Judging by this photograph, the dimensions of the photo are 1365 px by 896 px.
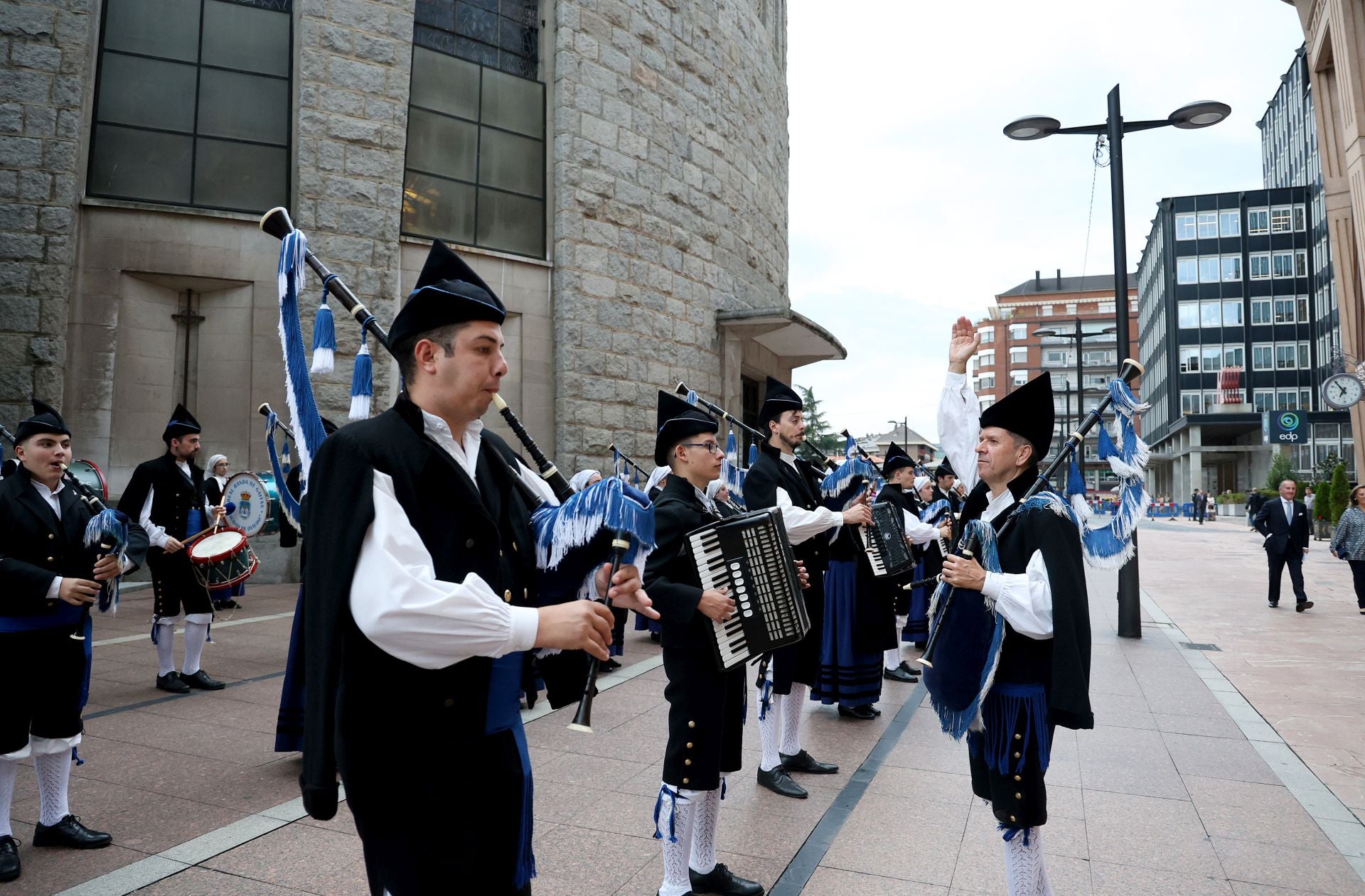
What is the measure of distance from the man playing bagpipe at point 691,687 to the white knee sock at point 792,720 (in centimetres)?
149

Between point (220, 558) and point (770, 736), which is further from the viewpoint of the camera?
point (220, 558)

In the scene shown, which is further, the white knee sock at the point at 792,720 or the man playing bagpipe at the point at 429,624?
the white knee sock at the point at 792,720

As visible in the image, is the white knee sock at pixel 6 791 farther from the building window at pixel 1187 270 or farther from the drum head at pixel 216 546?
the building window at pixel 1187 270

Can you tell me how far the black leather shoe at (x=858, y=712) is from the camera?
256 inches

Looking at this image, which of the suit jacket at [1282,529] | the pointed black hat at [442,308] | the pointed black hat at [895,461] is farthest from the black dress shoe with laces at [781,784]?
the suit jacket at [1282,529]

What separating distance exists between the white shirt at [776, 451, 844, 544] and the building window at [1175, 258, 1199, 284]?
7253 cm

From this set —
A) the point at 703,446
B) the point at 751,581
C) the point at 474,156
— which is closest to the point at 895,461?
the point at 703,446

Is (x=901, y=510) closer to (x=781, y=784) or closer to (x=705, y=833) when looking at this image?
(x=781, y=784)

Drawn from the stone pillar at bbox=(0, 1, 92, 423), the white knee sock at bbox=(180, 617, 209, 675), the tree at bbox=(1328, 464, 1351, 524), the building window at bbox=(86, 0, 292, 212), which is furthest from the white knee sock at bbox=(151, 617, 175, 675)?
the tree at bbox=(1328, 464, 1351, 524)

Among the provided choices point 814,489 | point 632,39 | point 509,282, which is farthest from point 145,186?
point 814,489

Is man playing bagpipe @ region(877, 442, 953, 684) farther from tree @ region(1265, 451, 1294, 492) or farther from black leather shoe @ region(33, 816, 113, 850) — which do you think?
tree @ region(1265, 451, 1294, 492)

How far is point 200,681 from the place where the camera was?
689 cm

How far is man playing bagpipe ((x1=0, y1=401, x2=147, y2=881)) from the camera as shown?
392 centimetres

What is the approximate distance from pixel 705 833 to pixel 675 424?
5.98ft
